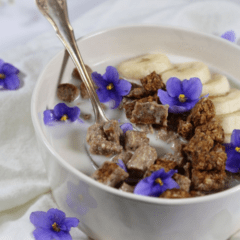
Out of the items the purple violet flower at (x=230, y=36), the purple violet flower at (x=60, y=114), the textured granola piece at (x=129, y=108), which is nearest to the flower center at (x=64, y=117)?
the purple violet flower at (x=60, y=114)

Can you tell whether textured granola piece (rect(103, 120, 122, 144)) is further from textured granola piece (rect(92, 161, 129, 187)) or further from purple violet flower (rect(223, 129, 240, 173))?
purple violet flower (rect(223, 129, 240, 173))

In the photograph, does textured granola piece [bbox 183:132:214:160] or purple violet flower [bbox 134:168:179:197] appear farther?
textured granola piece [bbox 183:132:214:160]

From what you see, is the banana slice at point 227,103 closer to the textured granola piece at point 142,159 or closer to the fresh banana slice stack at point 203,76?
the fresh banana slice stack at point 203,76

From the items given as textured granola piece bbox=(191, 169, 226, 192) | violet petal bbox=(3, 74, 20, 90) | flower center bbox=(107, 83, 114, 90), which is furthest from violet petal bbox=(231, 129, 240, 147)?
violet petal bbox=(3, 74, 20, 90)

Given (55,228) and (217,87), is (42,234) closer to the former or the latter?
(55,228)

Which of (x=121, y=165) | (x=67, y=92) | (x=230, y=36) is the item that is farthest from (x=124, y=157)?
(x=230, y=36)
